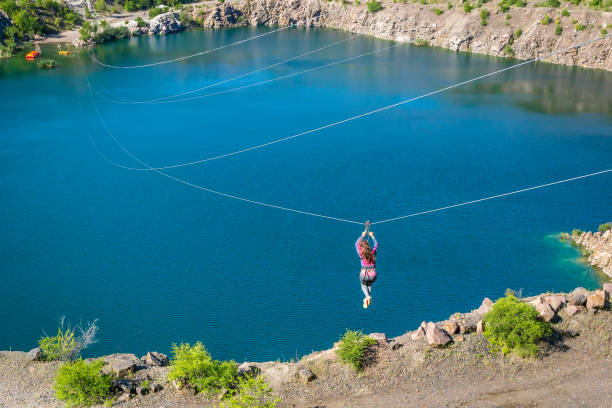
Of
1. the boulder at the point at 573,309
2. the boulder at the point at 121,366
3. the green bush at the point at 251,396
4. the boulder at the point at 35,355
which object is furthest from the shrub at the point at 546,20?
the boulder at the point at 35,355

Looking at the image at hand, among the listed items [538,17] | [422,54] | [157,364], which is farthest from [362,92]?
[157,364]

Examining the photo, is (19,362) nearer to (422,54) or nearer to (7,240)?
(7,240)

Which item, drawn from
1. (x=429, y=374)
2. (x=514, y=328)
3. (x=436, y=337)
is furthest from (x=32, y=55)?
(x=514, y=328)

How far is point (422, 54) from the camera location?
59.4 m

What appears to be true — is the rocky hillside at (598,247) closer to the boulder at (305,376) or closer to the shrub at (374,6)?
the boulder at (305,376)

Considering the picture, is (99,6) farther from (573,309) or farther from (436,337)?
(573,309)

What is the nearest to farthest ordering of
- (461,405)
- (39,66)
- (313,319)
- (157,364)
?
(461,405), (157,364), (313,319), (39,66)

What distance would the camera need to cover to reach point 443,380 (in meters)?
15.5

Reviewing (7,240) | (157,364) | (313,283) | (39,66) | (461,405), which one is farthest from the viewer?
(39,66)

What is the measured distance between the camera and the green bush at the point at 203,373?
15.4 m

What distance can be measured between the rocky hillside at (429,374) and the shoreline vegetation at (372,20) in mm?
43640

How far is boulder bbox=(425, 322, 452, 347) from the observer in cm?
1625

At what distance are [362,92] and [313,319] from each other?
29138mm

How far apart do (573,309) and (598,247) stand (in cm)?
966
